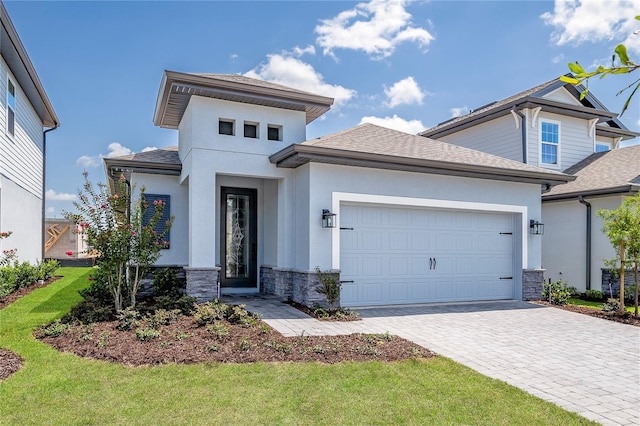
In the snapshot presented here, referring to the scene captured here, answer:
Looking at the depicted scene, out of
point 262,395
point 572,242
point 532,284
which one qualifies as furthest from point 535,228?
point 262,395

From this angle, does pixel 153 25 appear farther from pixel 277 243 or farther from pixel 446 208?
pixel 446 208

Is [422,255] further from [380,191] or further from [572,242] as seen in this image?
[572,242]

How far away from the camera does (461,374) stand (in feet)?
17.2

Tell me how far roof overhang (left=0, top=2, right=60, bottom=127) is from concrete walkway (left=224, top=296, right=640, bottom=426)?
7715 mm

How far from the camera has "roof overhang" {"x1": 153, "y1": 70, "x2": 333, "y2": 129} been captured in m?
9.06

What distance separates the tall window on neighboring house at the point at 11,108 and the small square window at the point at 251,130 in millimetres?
6724

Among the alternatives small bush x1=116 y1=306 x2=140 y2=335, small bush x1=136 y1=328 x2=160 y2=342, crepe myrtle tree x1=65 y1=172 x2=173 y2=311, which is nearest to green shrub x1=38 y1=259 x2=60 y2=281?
crepe myrtle tree x1=65 y1=172 x2=173 y2=311

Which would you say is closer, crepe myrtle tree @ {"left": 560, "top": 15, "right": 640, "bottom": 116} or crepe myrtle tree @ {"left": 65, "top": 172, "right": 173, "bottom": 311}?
crepe myrtle tree @ {"left": 560, "top": 15, "right": 640, "bottom": 116}

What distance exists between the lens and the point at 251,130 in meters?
10.0

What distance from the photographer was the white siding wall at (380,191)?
905 cm

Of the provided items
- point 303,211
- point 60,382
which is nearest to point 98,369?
point 60,382

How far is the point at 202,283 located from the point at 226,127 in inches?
135

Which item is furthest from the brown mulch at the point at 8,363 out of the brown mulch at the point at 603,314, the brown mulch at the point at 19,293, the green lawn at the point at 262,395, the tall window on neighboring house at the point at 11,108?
the brown mulch at the point at 603,314

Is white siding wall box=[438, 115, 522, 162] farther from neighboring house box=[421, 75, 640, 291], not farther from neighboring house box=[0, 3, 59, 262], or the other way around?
neighboring house box=[0, 3, 59, 262]
